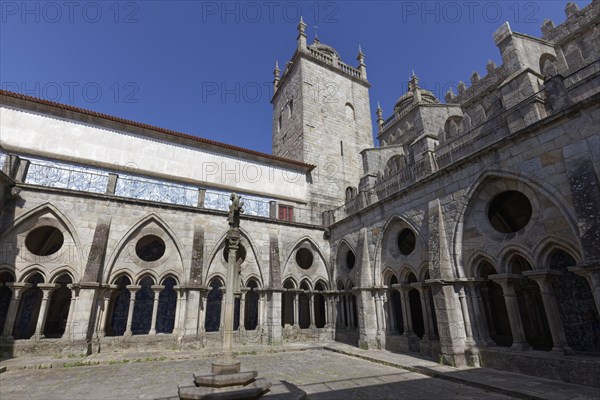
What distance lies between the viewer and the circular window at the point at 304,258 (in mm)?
15070

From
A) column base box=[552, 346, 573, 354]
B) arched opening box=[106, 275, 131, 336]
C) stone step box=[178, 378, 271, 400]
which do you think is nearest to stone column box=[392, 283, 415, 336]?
column base box=[552, 346, 573, 354]

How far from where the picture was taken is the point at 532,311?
9.30 m

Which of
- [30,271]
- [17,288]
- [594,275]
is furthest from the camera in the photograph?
[30,271]

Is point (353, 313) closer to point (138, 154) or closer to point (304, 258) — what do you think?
point (304, 258)

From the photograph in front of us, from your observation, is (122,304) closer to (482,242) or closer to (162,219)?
(162,219)

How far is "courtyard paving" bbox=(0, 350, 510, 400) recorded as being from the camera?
546 cm

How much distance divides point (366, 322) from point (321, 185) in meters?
9.02

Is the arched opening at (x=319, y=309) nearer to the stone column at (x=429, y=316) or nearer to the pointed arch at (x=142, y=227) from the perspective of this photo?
the stone column at (x=429, y=316)

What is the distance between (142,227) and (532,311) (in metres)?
14.0

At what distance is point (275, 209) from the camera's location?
1434 centimetres

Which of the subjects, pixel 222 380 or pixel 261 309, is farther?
pixel 261 309

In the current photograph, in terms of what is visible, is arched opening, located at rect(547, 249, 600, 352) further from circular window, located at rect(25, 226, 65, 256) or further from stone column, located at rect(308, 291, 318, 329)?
circular window, located at rect(25, 226, 65, 256)

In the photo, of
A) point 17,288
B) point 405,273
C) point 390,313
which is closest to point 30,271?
point 17,288

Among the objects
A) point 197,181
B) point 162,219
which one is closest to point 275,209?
point 197,181
